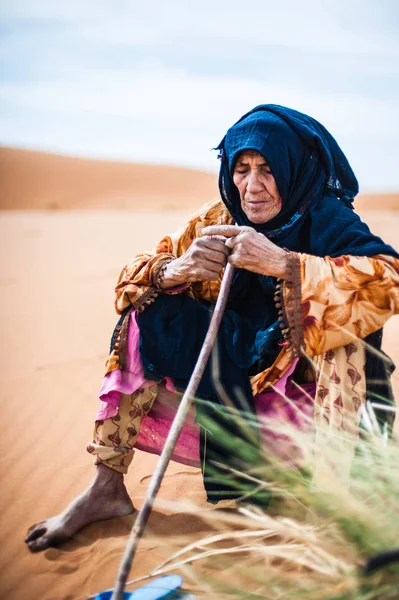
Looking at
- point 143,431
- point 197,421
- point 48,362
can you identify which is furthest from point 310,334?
point 48,362

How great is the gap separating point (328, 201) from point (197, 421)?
1.15 meters

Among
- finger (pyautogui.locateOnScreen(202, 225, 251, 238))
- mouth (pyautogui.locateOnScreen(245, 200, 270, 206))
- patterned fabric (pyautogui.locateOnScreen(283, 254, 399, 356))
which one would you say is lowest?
patterned fabric (pyautogui.locateOnScreen(283, 254, 399, 356))

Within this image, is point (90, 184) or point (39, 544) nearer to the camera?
point (39, 544)

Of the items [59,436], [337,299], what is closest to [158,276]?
[337,299]

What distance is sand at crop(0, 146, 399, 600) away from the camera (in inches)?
105

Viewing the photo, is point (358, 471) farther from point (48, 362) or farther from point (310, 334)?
point (48, 362)

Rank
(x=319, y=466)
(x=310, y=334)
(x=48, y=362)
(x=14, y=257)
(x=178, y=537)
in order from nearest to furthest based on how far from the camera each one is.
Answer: (x=319, y=466) < (x=310, y=334) < (x=178, y=537) < (x=48, y=362) < (x=14, y=257)

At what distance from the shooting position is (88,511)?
293cm

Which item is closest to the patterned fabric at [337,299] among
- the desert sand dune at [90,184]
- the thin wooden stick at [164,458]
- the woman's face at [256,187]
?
the thin wooden stick at [164,458]

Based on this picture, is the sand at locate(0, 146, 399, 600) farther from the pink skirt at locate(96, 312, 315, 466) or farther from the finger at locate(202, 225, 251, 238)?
the finger at locate(202, 225, 251, 238)

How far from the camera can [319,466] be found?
77.7 inches

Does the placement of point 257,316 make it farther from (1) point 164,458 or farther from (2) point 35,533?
(2) point 35,533

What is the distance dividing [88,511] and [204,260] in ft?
4.04

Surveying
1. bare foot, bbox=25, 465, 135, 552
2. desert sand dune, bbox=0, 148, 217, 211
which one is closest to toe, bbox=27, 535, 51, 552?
bare foot, bbox=25, 465, 135, 552
